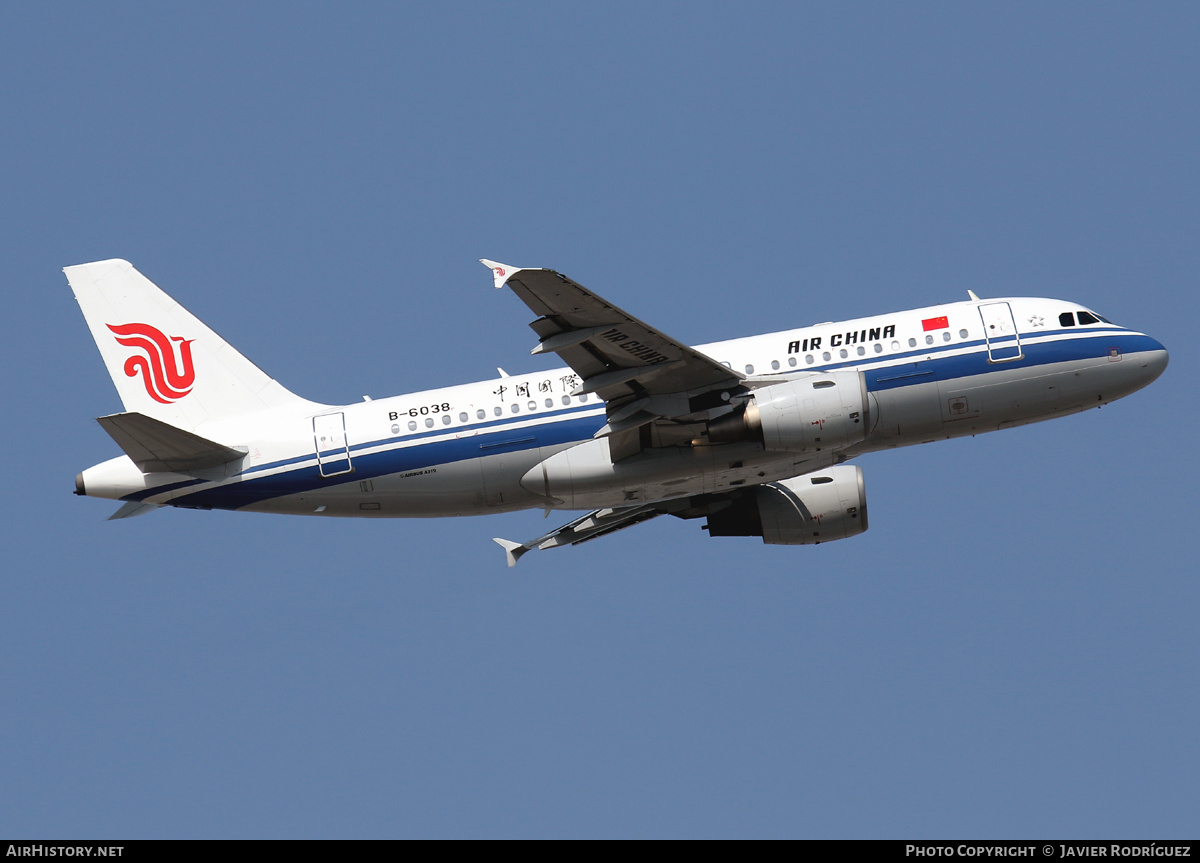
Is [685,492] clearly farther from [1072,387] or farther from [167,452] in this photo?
[167,452]

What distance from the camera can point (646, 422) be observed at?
37312mm

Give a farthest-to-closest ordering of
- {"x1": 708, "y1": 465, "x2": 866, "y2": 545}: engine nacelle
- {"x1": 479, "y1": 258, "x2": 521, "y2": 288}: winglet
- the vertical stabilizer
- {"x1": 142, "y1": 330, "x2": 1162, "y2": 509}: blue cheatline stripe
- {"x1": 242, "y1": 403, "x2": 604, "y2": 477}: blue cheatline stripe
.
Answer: {"x1": 708, "y1": 465, "x2": 866, "y2": 545}: engine nacelle, the vertical stabilizer, {"x1": 242, "y1": 403, "x2": 604, "y2": 477}: blue cheatline stripe, {"x1": 142, "y1": 330, "x2": 1162, "y2": 509}: blue cheatline stripe, {"x1": 479, "y1": 258, "x2": 521, "y2": 288}: winglet

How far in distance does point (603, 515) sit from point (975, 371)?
11816 millimetres

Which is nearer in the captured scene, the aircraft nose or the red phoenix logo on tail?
the aircraft nose

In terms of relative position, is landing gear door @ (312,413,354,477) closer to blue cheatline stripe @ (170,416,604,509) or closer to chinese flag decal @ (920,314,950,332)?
blue cheatline stripe @ (170,416,604,509)

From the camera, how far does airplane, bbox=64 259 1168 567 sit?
37.2m

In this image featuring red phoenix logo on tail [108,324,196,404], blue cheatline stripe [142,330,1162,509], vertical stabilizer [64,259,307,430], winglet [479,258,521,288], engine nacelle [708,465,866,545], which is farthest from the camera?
engine nacelle [708,465,866,545]

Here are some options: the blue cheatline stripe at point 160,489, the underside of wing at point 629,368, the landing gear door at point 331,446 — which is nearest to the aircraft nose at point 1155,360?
the underside of wing at point 629,368

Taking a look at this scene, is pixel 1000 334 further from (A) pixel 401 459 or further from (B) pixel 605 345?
(A) pixel 401 459

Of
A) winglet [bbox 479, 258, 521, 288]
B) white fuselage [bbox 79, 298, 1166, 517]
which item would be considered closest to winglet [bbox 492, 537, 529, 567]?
white fuselage [bbox 79, 298, 1166, 517]

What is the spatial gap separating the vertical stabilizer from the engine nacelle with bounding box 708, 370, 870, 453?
13628mm

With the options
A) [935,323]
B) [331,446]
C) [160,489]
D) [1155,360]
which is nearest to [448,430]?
[331,446]

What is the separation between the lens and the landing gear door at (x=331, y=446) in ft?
127

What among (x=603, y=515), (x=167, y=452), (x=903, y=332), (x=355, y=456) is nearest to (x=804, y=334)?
(x=903, y=332)
